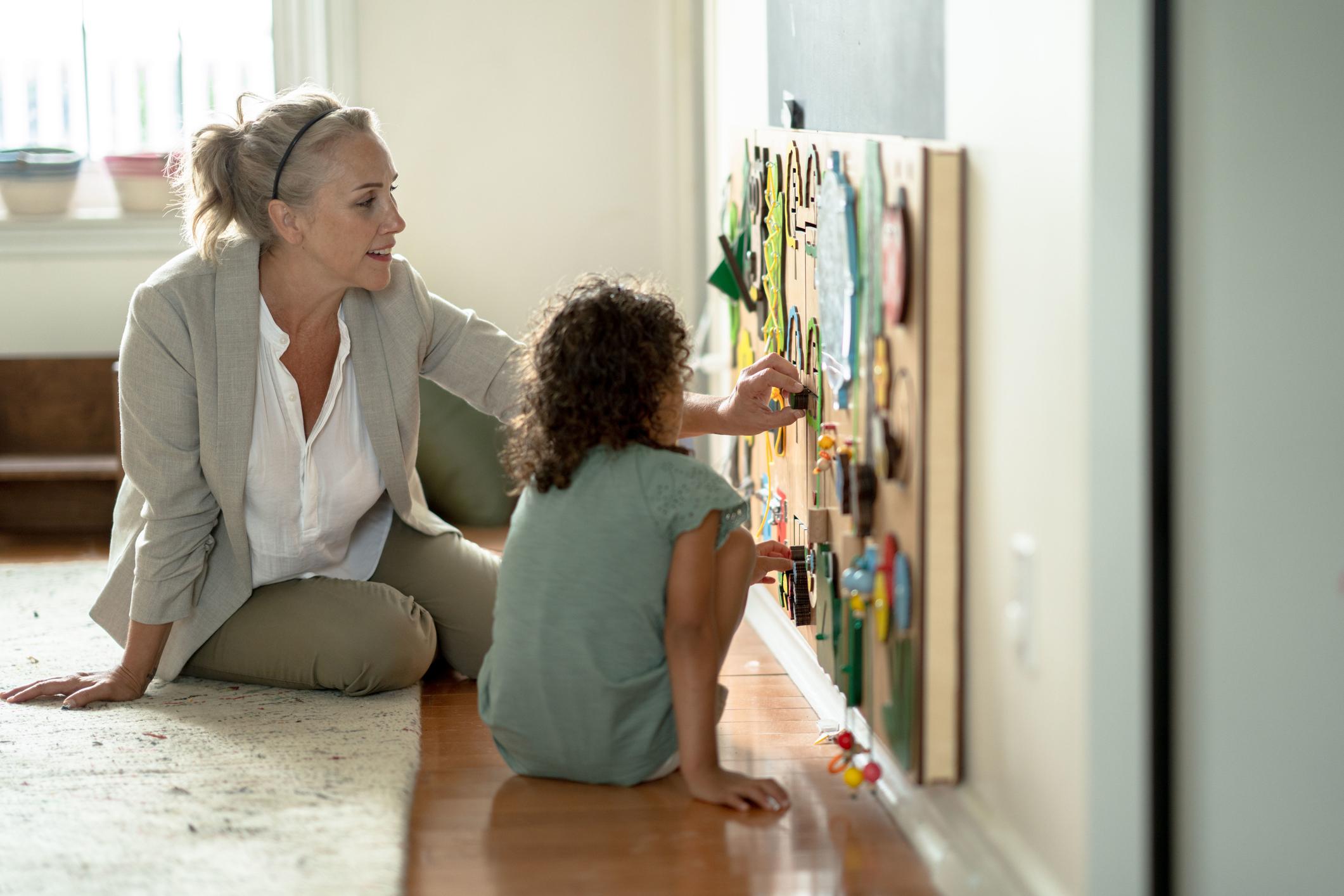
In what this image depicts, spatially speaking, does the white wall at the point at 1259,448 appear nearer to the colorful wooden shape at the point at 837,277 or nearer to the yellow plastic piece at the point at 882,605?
the yellow plastic piece at the point at 882,605

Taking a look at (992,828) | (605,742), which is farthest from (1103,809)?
(605,742)

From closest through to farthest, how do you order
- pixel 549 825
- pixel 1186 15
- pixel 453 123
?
1. pixel 1186 15
2. pixel 549 825
3. pixel 453 123

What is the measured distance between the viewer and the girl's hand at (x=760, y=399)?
1809mm

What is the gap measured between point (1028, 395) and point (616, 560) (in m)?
0.51

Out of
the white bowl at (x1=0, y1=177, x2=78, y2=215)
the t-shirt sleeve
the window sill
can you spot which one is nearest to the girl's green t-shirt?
the t-shirt sleeve

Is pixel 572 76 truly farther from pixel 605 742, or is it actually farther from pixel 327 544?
pixel 605 742

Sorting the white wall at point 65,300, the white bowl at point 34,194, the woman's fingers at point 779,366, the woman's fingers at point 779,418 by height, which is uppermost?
the white bowl at point 34,194

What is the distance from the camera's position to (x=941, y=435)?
134 centimetres

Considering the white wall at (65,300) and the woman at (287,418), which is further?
the white wall at (65,300)

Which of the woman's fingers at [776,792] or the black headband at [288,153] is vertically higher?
the black headband at [288,153]

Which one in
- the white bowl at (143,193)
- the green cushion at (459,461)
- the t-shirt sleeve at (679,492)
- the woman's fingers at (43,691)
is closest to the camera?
the t-shirt sleeve at (679,492)

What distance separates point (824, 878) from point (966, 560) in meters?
0.34

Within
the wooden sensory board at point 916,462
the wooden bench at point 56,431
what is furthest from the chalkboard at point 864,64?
the wooden bench at point 56,431

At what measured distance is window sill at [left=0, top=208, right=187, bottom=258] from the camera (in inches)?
132
